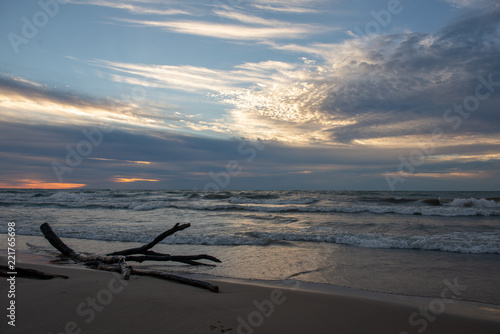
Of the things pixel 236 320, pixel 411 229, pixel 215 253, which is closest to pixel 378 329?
pixel 236 320

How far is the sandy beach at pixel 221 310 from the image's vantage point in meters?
3.39

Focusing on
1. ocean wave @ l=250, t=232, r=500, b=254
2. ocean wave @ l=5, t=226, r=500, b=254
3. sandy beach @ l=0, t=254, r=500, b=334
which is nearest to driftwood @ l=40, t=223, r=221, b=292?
sandy beach @ l=0, t=254, r=500, b=334

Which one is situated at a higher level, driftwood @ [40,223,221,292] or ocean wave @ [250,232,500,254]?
ocean wave @ [250,232,500,254]

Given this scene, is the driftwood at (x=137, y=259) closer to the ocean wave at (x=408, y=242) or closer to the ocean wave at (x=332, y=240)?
the ocean wave at (x=332, y=240)

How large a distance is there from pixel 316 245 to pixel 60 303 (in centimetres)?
726

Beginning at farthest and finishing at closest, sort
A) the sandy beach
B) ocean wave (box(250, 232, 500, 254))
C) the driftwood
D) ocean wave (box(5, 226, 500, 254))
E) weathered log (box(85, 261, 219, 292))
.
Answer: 1. ocean wave (box(5, 226, 500, 254))
2. ocean wave (box(250, 232, 500, 254))
3. the driftwood
4. weathered log (box(85, 261, 219, 292))
5. the sandy beach

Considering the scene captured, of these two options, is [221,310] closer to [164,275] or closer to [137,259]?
[164,275]

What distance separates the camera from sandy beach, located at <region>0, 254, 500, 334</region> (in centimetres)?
339

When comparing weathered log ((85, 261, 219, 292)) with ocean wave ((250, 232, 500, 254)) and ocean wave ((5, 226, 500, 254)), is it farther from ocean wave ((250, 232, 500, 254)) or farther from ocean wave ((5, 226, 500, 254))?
ocean wave ((250, 232, 500, 254))

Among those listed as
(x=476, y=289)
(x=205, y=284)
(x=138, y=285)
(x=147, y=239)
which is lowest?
(x=147, y=239)

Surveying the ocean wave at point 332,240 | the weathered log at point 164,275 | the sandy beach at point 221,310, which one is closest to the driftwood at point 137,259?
the weathered log at point 164,275

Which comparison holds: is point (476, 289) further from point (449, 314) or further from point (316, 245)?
point (316, 245)

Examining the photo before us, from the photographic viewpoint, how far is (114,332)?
319 centimetres

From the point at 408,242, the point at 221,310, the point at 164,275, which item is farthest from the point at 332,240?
the point at 221,310
